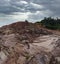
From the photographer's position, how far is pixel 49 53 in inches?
1050

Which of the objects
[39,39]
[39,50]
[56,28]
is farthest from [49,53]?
[56,28]

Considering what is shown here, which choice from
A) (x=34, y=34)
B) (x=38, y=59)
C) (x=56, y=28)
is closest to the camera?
(x=38, y=59)

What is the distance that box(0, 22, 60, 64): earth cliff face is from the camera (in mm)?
26109

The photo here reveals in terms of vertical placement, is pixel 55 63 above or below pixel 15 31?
below

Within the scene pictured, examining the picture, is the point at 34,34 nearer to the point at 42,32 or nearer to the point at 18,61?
the point at 42,32

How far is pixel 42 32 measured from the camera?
30594mm

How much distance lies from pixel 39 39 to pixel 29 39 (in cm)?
97

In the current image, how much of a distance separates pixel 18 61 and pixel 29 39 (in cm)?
342

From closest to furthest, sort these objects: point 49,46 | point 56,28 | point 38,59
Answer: point 38,59, point 49,46, point 56,28

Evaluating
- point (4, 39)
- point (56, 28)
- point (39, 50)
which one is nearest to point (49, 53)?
point (39, 50)

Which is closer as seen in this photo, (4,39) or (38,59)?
(38,59)

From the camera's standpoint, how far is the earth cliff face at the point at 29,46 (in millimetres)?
26109

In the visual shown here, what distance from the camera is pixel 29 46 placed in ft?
90.5

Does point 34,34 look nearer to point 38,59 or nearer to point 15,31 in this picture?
point 15,31
